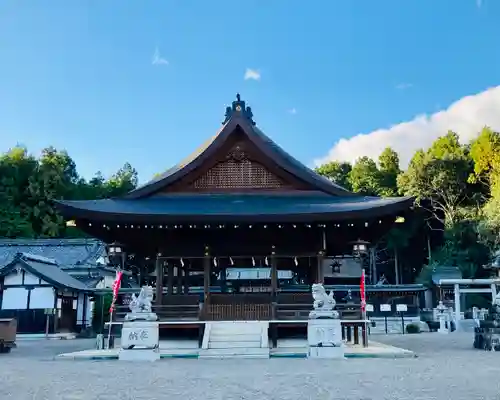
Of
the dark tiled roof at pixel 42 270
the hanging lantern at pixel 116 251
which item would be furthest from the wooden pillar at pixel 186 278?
the dark tiled roof at pixel 42 270

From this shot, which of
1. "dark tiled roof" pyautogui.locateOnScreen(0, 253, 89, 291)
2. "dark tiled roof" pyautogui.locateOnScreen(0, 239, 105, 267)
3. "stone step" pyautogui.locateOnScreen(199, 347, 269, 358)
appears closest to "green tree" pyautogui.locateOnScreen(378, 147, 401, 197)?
"dark tiled roof" pyautogui.locateOnScreen(0, 239, 105, 267)

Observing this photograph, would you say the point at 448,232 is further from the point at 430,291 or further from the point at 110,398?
the point at 110,398

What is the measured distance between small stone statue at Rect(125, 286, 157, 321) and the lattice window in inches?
164

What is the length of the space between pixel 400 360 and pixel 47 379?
7802 millimetres

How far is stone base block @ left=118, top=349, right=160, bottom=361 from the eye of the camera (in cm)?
1335

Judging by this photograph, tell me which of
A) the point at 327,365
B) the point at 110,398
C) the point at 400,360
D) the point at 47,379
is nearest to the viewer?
the point at 110,398

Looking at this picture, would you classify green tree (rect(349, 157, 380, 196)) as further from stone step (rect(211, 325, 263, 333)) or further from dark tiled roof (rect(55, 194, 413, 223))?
stone step (rect(211, 325, 263, 333))

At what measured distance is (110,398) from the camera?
6.99m

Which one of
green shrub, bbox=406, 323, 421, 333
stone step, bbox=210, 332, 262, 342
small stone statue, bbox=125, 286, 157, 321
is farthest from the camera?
green shrub, bbox=406, 323, 421, 333

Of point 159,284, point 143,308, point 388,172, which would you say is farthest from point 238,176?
point 388,172

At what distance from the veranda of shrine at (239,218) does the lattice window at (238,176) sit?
3 centimetres

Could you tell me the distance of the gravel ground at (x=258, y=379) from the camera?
7209mm

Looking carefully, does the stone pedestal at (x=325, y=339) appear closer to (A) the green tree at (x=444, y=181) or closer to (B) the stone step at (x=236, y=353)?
(B) the stone step at (x=236, y=353)

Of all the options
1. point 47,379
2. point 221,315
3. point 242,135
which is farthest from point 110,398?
point 242,135
